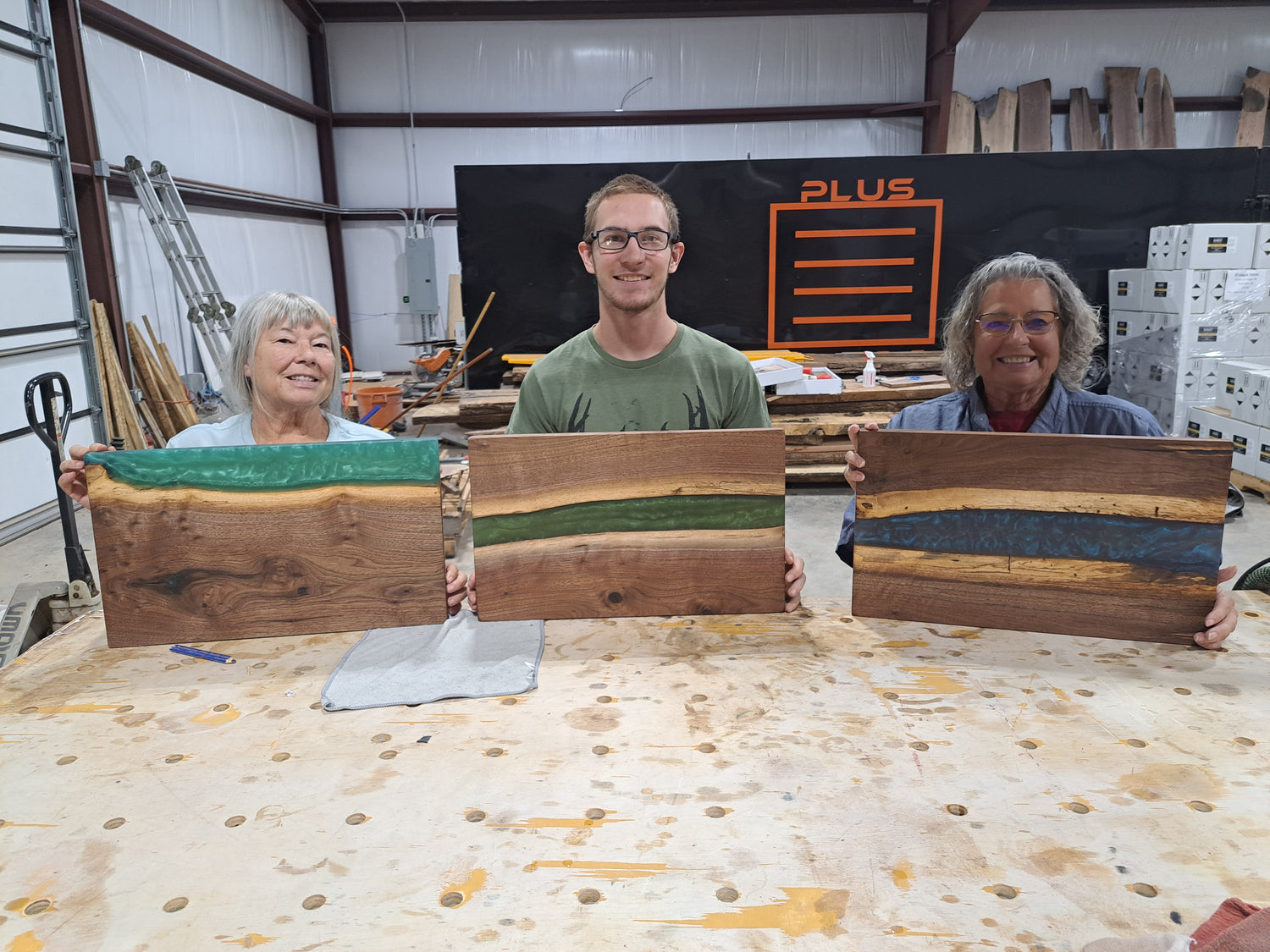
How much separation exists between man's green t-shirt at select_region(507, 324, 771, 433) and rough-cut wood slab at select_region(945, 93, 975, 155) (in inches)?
353

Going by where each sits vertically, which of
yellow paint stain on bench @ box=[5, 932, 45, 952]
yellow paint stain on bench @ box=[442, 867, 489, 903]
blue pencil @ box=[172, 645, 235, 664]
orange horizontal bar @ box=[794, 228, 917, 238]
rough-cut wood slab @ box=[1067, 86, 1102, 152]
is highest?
rough-cut wood slab @ box=[1067, 86, 1102, 152]

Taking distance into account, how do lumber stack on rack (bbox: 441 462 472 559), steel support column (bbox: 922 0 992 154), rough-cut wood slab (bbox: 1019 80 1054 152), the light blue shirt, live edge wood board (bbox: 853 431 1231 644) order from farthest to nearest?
rough-cut wood slab (bbox: 1019 80 1054 152) < steel support column (bbox: 922 0 992 154) < lumber stack on rack (bbox: 441 462 472 559) < the light blue shirt < live edge wood board (bbox: 853 431 1231 644)

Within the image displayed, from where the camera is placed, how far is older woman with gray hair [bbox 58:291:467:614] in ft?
6.22

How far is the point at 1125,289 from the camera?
6246 mm

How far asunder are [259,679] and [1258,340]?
6.74m

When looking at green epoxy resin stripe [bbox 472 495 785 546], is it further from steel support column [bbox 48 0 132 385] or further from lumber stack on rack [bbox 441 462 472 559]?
steel support column [bbox 48 0 132 385]

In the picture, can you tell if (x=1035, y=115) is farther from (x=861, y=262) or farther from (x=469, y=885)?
(x=469, y=885)

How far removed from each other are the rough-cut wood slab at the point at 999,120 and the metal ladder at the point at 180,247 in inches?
328

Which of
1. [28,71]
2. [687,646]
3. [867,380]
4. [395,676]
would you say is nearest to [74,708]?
[395,676]

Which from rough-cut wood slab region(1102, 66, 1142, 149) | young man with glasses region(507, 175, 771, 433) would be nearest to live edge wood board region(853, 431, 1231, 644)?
young man with glasses region(507, 175, 771, 433)

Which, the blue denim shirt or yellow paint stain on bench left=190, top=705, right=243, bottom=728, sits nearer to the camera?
yellow paint stain on bench left=190, top=705, right=243, bottom=728

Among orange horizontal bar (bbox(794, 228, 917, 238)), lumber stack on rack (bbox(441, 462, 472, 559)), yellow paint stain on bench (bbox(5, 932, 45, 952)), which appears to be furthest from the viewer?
orange horizontal bar (bbox(794, 228, 917, 238))

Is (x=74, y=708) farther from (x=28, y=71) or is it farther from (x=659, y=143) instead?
(x=659, y=143)

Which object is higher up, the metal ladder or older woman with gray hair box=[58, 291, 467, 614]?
the metal ladder
